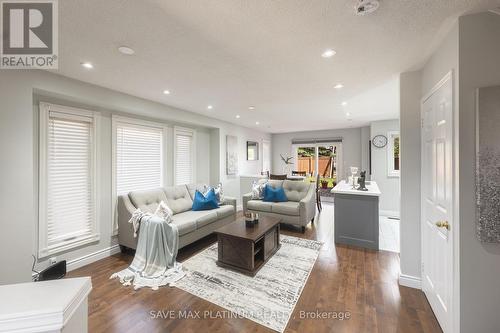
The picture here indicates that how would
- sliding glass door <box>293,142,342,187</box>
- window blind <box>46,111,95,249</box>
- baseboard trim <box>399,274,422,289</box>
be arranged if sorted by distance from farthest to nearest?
sliding glass door <box>293,142,342,187</box>, window blind <box>46,111,95,249</box>, baseboard trim <box>399,274,422,289</box>

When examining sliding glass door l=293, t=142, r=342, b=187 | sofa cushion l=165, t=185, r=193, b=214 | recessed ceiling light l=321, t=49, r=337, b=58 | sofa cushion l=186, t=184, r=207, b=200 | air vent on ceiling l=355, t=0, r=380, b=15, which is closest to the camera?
air vent on ceiling l=355, t=0, r=380, b=15

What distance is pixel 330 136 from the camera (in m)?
7.34

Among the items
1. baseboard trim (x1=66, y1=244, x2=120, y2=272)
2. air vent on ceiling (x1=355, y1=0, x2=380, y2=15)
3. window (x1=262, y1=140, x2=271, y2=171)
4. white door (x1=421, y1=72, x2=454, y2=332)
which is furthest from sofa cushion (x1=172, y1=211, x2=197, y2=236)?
window (x1=262, y1=140, x2=271, y2=171)

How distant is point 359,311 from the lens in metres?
2.03

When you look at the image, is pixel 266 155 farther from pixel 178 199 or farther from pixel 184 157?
pixel 178 199

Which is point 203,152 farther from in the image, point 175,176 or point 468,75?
point 468,75

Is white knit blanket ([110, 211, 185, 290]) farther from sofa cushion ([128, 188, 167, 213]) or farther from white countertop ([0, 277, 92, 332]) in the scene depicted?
white countertop ([0, 277, 92, 332])

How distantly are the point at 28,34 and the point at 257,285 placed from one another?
123 inches

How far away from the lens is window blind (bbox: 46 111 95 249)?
270cm

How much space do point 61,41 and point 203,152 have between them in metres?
3.55

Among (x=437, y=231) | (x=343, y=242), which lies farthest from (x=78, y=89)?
(x=343, y=242)

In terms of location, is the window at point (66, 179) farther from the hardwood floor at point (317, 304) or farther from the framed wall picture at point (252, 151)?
the framed wall picture at point (252, 151)

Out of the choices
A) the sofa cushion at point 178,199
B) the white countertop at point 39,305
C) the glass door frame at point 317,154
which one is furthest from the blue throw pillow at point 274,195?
the white countertop at point 39,305

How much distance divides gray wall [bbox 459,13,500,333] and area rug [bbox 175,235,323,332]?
1.36 m
